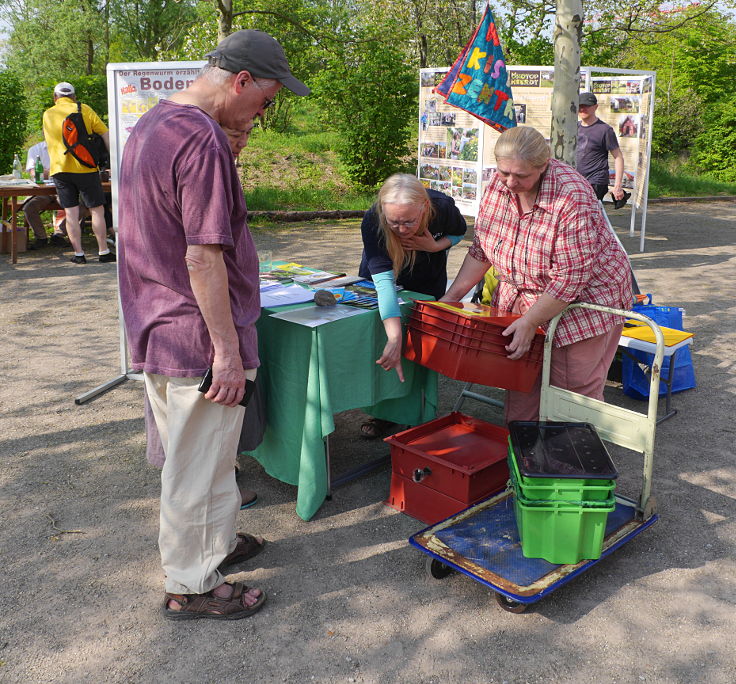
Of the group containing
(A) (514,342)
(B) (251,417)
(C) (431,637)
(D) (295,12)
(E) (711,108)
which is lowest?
(C) (431,637)

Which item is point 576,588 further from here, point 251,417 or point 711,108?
point 711,108

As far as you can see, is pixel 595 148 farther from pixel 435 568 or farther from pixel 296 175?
pixel 296 175

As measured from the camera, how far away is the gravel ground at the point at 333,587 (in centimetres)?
261

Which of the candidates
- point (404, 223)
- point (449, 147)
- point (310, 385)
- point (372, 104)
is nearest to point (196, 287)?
point (310, 385)

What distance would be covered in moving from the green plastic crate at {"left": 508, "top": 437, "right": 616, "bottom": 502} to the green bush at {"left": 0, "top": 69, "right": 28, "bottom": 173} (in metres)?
11.2

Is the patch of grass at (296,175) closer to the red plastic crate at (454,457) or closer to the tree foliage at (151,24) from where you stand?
the red plastic crate at (454,457)

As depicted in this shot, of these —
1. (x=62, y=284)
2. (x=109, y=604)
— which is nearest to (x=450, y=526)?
(x=109, y=604)

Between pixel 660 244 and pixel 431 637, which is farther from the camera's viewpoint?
pixel 660 244

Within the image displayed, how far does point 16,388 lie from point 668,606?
165 inches

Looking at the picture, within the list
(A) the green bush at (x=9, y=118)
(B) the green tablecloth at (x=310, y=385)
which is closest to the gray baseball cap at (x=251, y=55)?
(B) the green tablecloth at (x=310, y=385)

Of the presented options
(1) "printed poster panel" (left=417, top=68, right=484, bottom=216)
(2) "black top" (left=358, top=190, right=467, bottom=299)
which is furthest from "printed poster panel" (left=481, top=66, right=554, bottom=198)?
(2) "black top" (left=358, top=190, right=467, bottom=299)

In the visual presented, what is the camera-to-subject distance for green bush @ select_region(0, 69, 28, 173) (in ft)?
38.4

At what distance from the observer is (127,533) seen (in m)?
3.44

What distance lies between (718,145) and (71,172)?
16.0 meters
